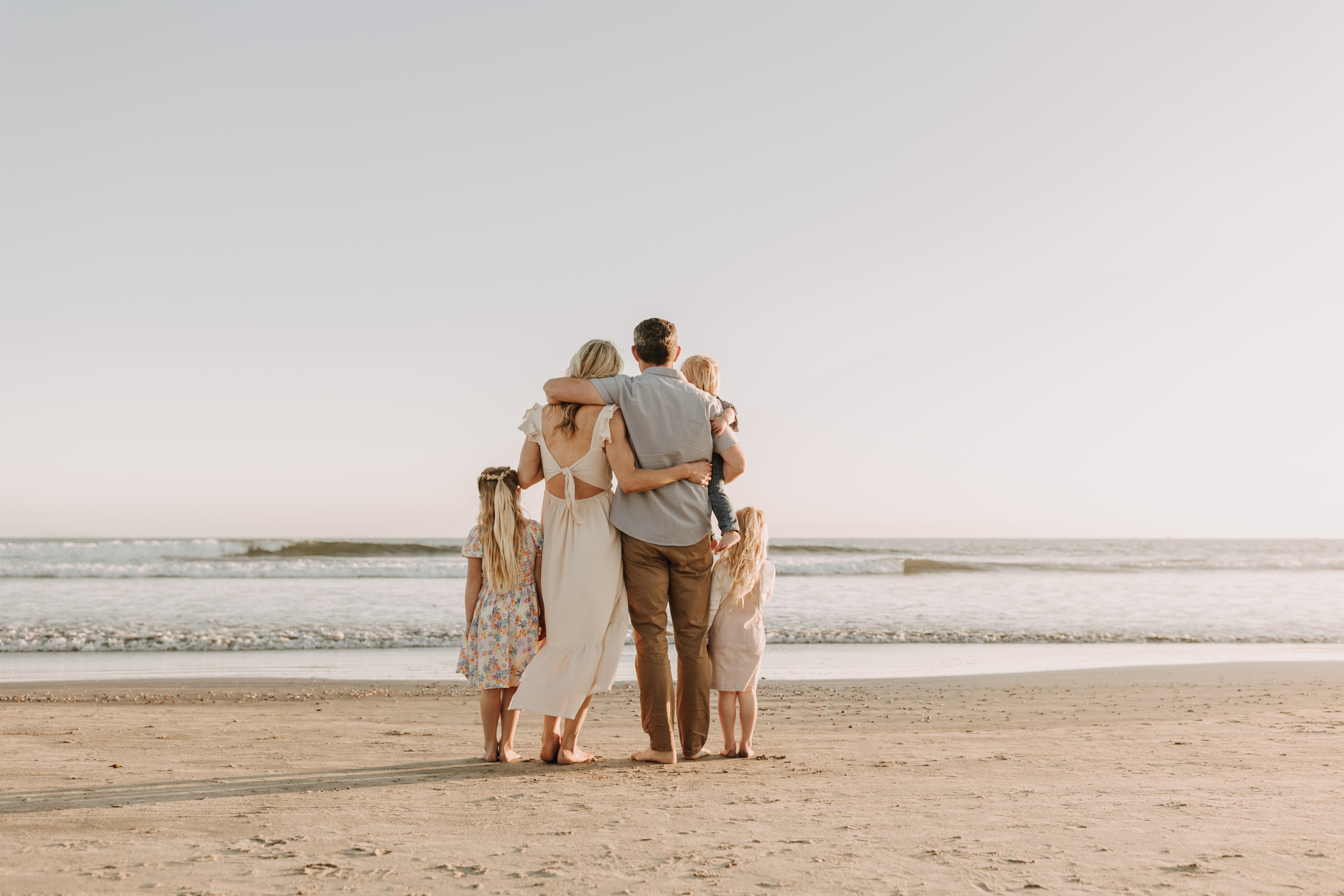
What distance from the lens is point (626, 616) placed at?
4117 millimetres

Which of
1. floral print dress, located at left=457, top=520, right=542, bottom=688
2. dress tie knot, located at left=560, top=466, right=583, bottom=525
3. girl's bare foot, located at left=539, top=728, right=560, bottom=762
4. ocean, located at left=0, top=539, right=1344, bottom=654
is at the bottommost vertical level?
ocean, located at left=0, top=539, right=1344, bottom=654

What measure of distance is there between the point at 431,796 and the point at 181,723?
258 cm

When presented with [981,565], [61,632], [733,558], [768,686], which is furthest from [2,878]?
[981,565]

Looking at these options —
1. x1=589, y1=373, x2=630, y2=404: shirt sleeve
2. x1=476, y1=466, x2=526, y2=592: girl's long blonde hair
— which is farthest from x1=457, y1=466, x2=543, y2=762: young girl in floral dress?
x1=589, y1=373, x2=630, y2=404: shirt sleeve

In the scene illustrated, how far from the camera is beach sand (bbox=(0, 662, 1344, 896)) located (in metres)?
2.41

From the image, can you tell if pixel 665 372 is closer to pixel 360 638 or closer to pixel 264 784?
pixel 264 784

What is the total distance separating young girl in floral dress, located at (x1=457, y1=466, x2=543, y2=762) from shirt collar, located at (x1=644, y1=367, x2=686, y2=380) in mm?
767


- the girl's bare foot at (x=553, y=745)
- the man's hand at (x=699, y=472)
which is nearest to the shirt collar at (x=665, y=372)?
the man's hand at (x=699, y=472)

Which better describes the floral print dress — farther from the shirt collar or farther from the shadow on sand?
the shirt collar

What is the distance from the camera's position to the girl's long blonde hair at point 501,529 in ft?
13.4

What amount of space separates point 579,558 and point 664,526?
0.39 m

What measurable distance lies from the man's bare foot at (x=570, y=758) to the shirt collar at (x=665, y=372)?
1.69 m

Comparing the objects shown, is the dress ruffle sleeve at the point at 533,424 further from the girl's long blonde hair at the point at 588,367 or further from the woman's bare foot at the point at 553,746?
the woman's bare foot at the point at 553,746

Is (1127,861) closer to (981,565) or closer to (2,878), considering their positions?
(2,878)
